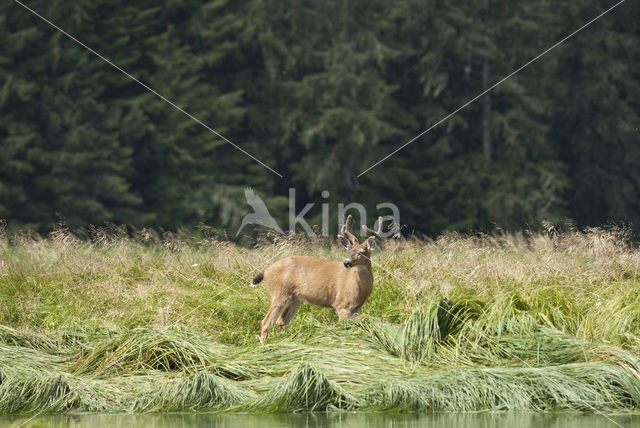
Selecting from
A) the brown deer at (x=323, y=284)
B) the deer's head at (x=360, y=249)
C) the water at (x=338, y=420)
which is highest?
the deer's head at (x=360, y=249)

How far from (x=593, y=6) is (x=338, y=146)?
1045cm

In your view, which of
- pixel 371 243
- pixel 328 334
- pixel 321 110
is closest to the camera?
pixel 328 334

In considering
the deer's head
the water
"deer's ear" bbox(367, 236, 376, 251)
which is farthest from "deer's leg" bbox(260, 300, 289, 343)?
the water

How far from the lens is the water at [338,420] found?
7.09 meters

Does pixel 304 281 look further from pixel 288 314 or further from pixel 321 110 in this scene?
pixel 321 110

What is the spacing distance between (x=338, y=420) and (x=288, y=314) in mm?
3135

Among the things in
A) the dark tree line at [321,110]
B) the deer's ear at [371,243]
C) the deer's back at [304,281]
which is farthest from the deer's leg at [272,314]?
the dark tree line at [321,110]

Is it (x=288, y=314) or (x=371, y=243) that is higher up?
(x=371, y=243)

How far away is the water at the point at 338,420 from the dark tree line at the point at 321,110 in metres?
18.9

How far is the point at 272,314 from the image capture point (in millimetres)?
10125

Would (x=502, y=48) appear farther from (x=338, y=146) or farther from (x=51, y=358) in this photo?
(x=51, y=358)

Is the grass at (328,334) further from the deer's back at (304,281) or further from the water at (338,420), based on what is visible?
the deer's back at (304,281)

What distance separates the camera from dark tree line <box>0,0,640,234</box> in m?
26.7

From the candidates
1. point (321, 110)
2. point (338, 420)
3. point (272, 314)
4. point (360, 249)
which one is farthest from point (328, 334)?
point (321, 110)
